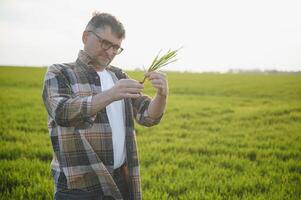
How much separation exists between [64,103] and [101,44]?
0.59 metres

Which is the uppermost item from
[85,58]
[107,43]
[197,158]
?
[107,43]

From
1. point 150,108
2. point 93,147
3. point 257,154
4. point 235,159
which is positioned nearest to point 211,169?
Result: point 235,159

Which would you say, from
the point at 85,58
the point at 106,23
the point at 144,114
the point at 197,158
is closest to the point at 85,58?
the point at 85,58

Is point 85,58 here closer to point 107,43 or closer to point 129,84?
point 107,43

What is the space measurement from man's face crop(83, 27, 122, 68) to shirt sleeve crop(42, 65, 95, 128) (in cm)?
Result: 30

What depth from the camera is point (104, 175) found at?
2445 mm

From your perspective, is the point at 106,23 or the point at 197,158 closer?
the point at 106,23

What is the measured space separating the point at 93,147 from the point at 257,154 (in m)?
5.24

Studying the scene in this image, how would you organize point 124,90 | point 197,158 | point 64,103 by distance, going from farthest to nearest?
point 197,158
point 64,103
point 124,90

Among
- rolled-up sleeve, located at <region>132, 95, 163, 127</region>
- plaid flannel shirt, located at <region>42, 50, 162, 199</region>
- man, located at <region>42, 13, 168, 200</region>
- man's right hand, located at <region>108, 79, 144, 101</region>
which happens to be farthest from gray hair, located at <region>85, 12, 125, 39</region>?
man's right hand, located at <region>108, 79, 144, 101</region>

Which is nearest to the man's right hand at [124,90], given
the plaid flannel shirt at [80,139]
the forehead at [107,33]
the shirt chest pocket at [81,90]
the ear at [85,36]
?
the plaid flannel shirt at [80,139]

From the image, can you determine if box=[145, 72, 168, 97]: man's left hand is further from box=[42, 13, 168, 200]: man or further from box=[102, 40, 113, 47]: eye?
box=[102, 40, 113, 47]: eye

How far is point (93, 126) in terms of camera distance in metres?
2.47

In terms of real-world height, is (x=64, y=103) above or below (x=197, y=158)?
above
